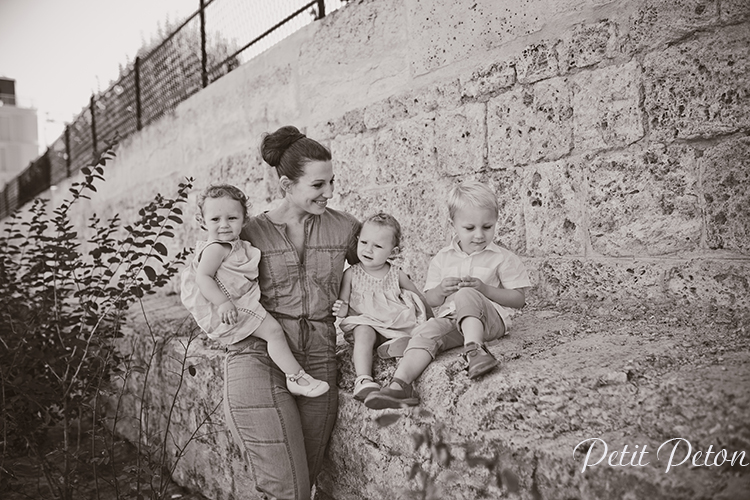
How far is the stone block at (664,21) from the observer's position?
2.41 meters

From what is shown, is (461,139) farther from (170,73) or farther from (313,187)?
(170,73)

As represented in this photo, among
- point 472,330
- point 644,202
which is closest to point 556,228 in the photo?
point 644,202

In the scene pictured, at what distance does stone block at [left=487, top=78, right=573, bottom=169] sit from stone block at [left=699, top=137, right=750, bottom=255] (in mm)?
628

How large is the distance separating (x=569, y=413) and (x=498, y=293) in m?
0.82

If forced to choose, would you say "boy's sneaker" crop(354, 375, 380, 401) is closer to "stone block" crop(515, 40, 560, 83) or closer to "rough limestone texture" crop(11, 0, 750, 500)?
"rough limestone texture" crop(11, 0, 750, 500)

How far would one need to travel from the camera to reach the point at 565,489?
5.50 feet

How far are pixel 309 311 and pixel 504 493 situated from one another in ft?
4.09

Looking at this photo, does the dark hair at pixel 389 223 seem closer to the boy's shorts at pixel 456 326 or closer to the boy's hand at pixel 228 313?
the boy's shorts at pixel 456 326

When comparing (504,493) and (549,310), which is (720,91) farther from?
(504,493)

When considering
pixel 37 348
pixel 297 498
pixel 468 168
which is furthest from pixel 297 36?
pixel 297 498

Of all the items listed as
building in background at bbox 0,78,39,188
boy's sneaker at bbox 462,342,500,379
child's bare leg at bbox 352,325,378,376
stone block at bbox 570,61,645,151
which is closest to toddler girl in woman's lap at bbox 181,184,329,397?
child's bare leg at bbox 352,325,378,376

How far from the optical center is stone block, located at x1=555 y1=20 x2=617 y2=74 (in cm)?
269

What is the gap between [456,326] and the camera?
255 cm

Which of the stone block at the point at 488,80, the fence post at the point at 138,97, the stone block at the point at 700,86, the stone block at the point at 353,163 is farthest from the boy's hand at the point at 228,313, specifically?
the fence post at the point at 138,97
